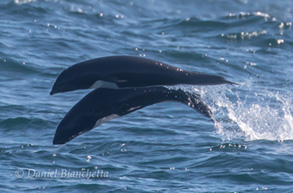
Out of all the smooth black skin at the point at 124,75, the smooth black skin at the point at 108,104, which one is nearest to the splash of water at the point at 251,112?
the smooth black skin at the point at 108,104

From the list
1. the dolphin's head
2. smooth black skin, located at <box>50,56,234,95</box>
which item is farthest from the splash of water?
the dolphin's head

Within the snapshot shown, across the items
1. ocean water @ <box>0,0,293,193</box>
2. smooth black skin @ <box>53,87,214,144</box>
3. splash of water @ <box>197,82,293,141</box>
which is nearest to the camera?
smooth black skin @ <box>53,87,214,144</box>

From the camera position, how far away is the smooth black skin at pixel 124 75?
8219 millimetres

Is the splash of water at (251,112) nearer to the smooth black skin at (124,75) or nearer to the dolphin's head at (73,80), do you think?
the smooth black skin at (124,75)

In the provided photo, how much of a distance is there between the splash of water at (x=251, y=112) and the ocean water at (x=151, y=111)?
0.02 m

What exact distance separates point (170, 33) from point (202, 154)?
1027cm

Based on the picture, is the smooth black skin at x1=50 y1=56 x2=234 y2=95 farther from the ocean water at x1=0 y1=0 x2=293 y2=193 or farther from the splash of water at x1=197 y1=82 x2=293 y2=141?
the splash of water at x1=197 y1=82 x2=293 y2=141

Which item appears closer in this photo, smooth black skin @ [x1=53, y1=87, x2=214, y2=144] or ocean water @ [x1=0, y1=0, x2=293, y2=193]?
smooth black skin @ [x1=53, y1=87, x2=214, y2=144]

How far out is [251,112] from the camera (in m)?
13.2

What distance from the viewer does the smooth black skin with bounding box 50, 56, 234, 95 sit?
822 centimetres

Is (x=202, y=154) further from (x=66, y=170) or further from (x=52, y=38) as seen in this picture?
(x=52, y=38)

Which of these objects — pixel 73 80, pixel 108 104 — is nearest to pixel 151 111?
pixel 108 104

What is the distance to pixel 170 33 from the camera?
2080cm

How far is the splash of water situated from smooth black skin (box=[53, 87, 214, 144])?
63.8 inches
